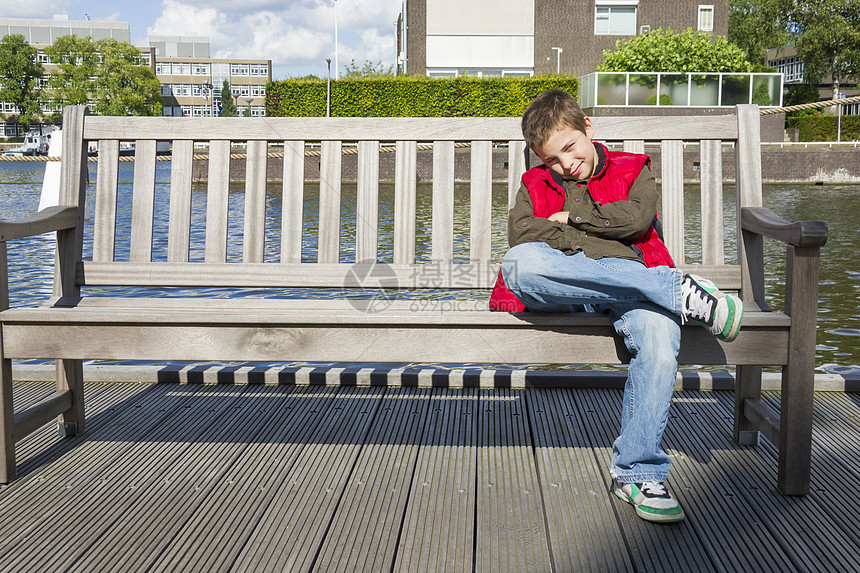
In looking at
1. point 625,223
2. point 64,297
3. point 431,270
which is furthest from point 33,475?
point 625,223

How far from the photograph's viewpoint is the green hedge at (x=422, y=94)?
31188 millimetres

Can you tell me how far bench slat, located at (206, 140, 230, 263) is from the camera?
303 cm

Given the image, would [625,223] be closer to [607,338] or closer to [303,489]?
[607,338]

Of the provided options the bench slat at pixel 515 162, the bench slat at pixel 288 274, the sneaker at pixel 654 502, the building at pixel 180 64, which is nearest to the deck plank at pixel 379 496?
the bench slat at pixel 288 274

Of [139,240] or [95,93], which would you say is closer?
[139,240]

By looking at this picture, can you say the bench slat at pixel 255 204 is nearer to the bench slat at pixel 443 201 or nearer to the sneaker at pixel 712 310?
Result: the bench slat at pixel 443 201

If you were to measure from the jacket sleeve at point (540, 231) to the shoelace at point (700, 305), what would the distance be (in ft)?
1.32

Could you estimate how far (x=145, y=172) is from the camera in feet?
10.1

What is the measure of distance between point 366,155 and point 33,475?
1.60 metres

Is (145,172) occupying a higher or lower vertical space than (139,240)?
higher

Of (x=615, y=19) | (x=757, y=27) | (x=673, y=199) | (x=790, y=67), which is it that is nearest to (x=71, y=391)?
(x=673, y=199)

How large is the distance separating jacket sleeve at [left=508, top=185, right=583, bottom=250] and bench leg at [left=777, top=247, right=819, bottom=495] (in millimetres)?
652

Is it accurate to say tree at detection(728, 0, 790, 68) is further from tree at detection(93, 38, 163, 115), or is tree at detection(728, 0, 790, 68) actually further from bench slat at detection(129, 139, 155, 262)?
tree at detection(93, 38, 163, 115)

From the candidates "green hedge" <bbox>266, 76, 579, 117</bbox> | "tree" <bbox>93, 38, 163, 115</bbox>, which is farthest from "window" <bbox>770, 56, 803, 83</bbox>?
"tree" <bbox>93, 38, 163, 115</bbox>
